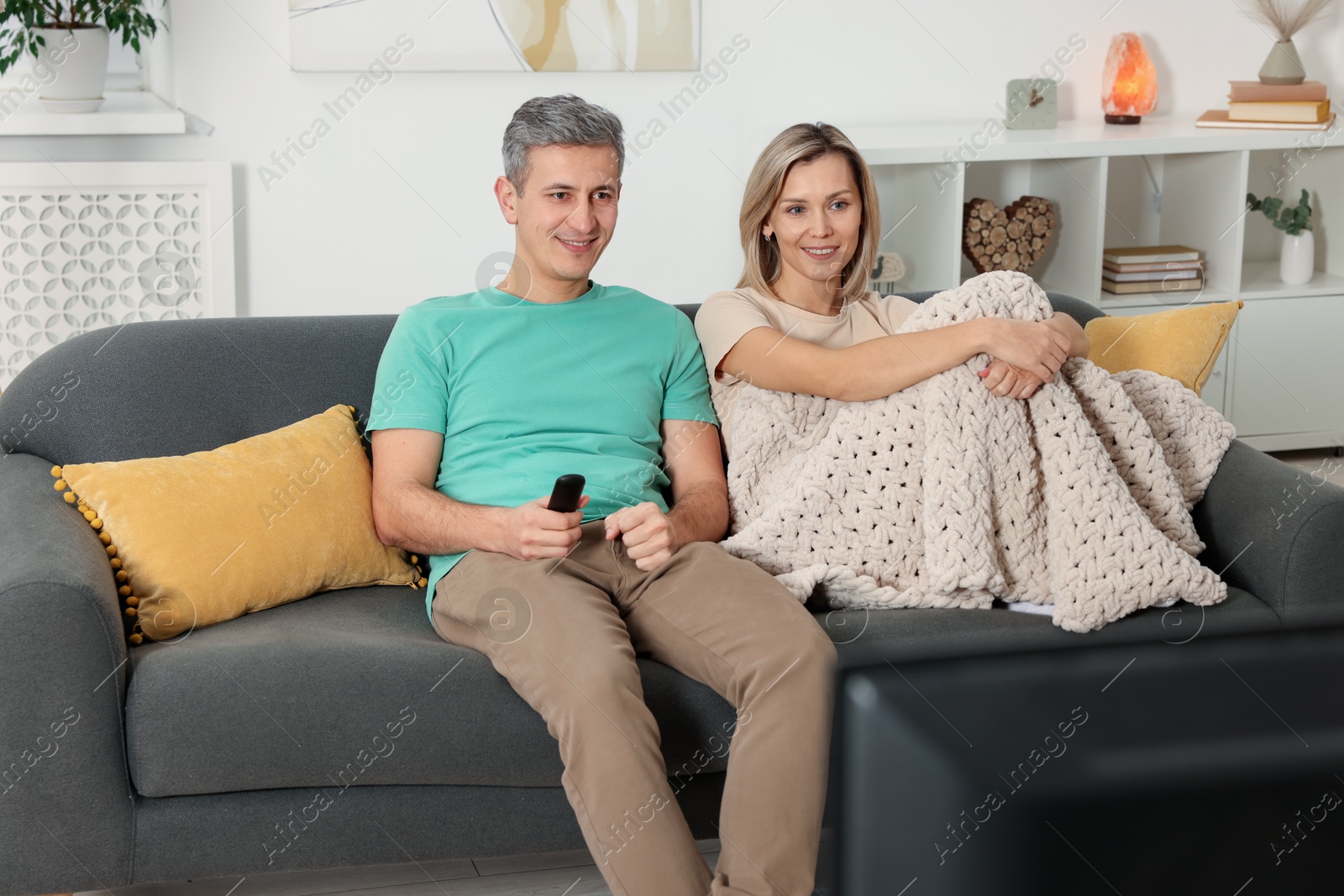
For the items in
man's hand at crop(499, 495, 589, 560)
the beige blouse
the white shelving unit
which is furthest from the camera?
the white shelving unit

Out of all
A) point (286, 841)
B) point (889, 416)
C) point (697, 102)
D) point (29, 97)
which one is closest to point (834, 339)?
point (889, 416)

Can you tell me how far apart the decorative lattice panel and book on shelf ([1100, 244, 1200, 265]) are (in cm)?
242

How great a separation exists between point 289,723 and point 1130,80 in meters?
3.15

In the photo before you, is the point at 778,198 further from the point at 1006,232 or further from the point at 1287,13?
the point at 1287,13

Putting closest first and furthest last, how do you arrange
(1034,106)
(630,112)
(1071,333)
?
(1071,333)
(630,112)
(1034,106)

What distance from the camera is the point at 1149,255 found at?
3.51 meters

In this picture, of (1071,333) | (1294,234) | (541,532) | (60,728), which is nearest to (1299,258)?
(1294,234)

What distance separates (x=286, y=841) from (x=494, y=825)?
0.25 m

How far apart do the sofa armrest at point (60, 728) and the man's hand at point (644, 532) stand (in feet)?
2.05

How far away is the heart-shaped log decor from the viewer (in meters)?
3.49

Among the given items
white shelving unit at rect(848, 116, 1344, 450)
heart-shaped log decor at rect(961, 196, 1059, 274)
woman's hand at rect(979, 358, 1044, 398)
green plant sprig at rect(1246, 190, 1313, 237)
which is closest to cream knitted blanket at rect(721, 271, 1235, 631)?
woman's hand at rect(979, 358, 1044, 398)

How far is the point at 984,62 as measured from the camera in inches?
144

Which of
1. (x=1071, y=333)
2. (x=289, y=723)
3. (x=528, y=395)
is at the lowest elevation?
(x=289, y=723)

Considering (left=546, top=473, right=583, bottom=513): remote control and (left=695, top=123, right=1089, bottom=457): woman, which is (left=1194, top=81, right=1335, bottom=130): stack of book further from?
(left=546, top=473, right=583, bottom=513): remote control
